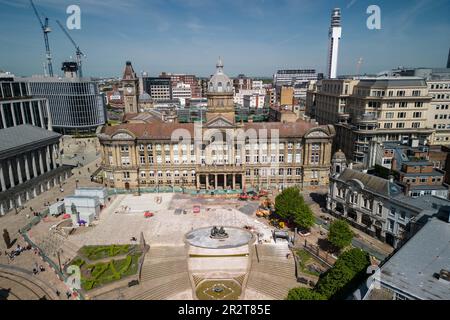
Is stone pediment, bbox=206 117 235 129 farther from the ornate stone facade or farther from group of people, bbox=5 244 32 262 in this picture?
group of people, bbox=5 244 32 262

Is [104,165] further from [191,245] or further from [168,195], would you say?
[191,245]

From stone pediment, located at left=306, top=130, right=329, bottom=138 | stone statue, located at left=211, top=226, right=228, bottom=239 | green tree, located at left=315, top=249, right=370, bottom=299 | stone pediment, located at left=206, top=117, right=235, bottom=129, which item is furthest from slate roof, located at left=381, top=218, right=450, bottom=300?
stone pediment, located at left=206, top=117, right=235, bottom=129

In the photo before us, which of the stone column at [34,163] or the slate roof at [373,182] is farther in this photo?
the stone column at [34,163]

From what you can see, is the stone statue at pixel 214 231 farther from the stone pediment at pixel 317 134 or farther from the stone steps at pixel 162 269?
the stone pediment at pixel 317 134

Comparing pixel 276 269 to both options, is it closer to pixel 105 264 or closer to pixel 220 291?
pixel 220 291

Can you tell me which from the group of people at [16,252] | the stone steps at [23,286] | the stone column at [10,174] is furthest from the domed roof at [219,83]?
the stone steps at [23,286]
